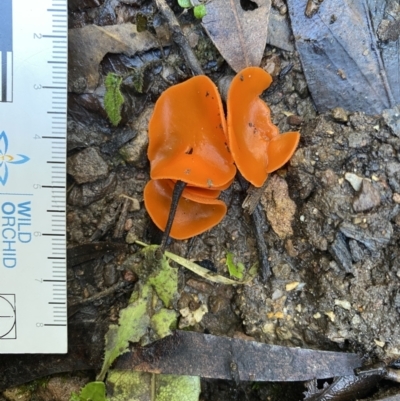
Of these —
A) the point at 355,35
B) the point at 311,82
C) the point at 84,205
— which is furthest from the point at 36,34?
the point at 355,35

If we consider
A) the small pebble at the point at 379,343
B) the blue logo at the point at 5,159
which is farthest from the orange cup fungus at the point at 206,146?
the small pebble at the point at 379,343

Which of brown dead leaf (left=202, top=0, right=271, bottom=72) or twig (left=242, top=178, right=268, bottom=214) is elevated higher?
brown dead leaf (left=202, top=0, right=271, bottom=72)

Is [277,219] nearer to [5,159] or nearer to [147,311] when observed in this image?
[147,311]

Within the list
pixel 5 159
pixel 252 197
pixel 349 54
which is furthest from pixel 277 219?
pixel 5 159

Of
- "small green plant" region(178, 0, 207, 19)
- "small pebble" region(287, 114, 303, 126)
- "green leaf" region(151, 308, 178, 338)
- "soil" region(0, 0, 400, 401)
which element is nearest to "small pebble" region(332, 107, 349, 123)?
"soil" region(0, 0, 400, 401)

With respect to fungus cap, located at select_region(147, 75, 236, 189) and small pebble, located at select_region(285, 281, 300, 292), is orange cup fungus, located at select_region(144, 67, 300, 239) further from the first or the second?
small pebble, located at select_region(285, 281, 300, 292)

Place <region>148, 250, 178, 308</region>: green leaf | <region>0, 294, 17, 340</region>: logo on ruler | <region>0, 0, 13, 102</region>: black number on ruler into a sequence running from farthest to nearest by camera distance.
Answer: <region>148, 250, 178, 308</region>: green leaf
<region>0, 294, 17, 340</region>: logo on ruler
<region>0, 0, 13, 102</region>: black number on ruler

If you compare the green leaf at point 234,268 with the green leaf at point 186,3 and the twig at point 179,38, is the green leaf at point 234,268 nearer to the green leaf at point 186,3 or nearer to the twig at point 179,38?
the twig at point 179,38
